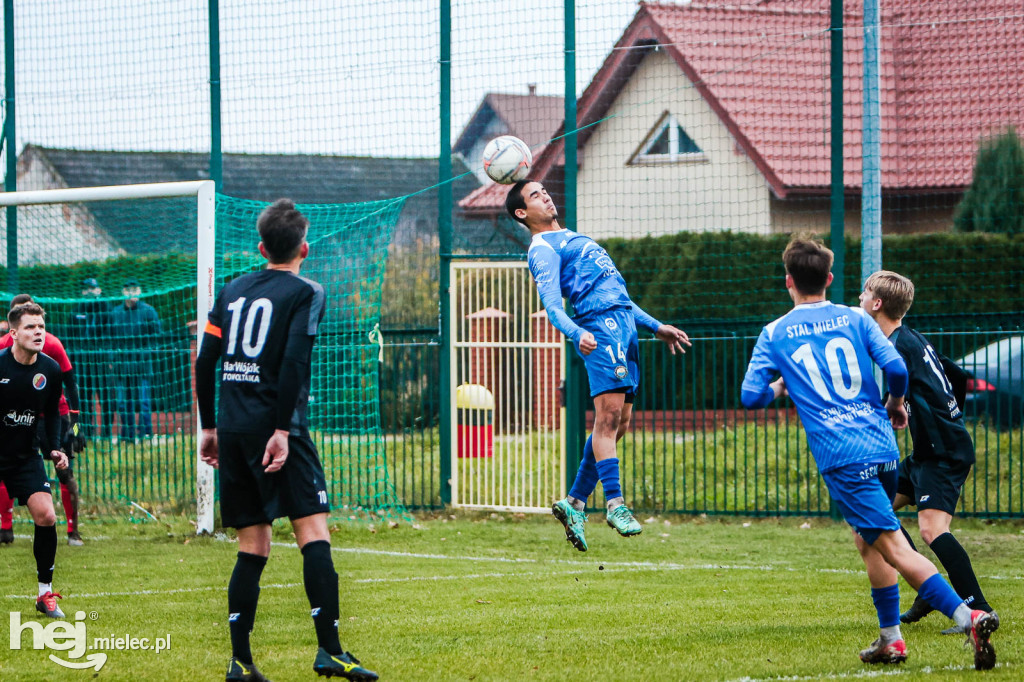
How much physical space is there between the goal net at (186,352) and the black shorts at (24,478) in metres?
2.67

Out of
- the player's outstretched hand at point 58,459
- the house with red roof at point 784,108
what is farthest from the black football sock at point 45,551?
the house with red roof at point 784,108

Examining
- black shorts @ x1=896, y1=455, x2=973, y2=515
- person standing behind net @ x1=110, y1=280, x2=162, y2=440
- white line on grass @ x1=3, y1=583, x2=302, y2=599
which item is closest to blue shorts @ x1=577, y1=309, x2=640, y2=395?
black shorts @ x1=896, y1=455, x2=973, y2=515

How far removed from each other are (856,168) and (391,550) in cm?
614

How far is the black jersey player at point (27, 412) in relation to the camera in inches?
276

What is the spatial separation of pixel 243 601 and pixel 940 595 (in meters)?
3.24

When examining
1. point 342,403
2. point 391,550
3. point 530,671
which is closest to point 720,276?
point 342,403

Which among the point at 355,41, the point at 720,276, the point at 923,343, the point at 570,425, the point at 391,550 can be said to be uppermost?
the point at 355,41

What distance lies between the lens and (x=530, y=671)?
5.39 metres

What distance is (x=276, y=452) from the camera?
4820 mm

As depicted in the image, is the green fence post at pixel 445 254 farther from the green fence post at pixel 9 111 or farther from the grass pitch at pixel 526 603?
the green fence post at pixel 9 111

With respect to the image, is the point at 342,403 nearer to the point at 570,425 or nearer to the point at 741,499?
the point at 570,425

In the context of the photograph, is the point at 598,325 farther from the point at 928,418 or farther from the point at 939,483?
the point at 939,483

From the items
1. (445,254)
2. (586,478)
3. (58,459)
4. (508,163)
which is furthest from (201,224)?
(586,478)

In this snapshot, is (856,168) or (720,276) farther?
(720,276)
